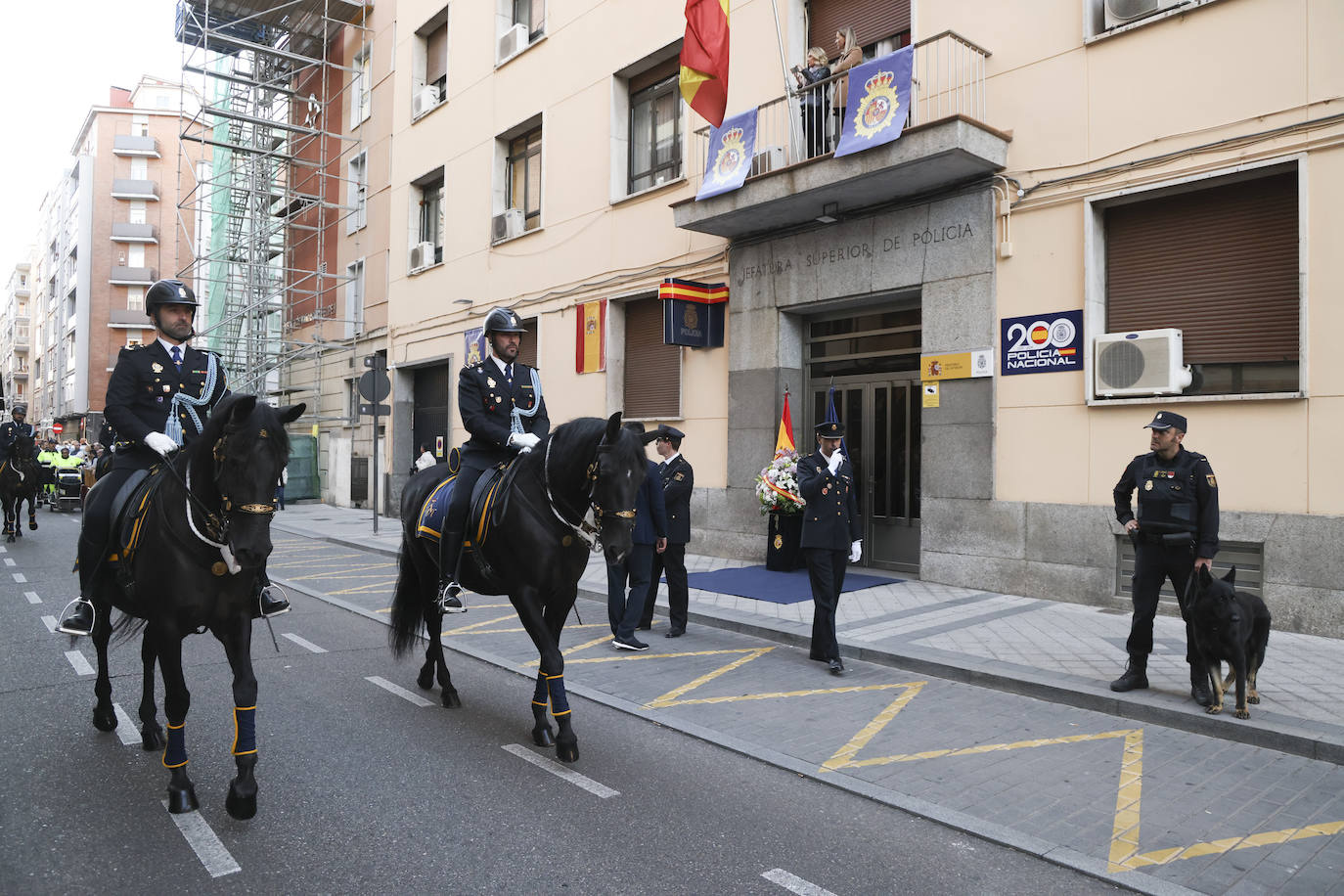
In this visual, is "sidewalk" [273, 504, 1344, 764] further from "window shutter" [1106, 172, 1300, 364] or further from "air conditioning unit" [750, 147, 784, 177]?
"air conditioning unit" [750, 147, 784, 177]

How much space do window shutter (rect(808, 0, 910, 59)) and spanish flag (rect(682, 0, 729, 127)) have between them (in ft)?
5.42

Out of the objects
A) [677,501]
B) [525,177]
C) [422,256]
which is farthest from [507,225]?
[677,501]

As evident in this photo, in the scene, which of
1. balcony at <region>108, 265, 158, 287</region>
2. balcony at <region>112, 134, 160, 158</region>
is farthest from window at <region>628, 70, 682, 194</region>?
balcony at <region>112, 134, 160, 158</region>

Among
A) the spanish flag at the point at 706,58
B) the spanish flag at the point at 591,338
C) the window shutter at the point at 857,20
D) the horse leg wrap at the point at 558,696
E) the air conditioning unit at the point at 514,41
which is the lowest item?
the horse leg wrap at the point at 558,696

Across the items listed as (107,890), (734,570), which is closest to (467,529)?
(107,890)

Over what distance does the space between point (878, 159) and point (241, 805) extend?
30.9 feet

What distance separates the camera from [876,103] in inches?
425

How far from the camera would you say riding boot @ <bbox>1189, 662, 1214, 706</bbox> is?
232 inches

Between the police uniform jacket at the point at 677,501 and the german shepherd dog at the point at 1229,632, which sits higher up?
the police uniform jacket at the point at 677,501

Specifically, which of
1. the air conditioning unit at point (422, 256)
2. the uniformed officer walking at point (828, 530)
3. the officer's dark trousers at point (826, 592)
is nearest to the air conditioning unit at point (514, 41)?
the air conditioning unit at point (422, 256)

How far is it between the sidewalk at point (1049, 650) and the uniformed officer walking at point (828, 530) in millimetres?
583

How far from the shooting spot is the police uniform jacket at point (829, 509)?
7.39 m

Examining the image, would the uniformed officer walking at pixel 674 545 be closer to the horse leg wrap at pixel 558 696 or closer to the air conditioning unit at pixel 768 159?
the horse leg wrap at pixel 558 696

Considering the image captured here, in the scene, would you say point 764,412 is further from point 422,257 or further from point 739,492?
point 422,257
